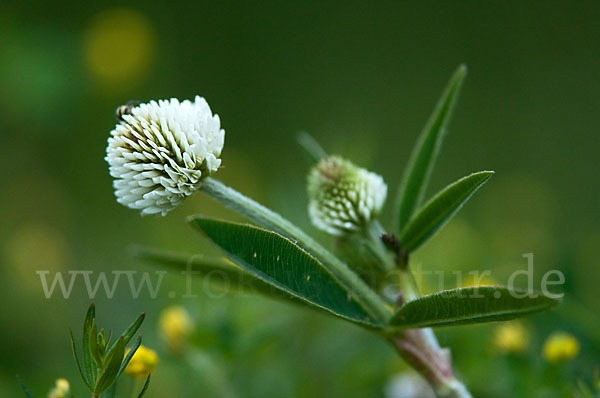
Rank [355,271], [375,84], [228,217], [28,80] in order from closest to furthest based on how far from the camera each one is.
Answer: [355,271]
[228,217]
[28,80]
[375,84]

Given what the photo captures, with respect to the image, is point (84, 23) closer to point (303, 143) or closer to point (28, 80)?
point (28, 80)

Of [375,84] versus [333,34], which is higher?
[333,34]

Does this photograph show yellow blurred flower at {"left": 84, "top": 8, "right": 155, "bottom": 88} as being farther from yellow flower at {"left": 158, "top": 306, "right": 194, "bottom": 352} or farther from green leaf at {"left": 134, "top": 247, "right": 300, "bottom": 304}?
green leaf at {"left": 134, "top": 247, "right": 300, "bottom": 304}

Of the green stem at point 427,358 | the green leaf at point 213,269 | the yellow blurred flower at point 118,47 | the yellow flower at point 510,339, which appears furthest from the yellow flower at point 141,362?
the yellow blurred flower at point 118,47


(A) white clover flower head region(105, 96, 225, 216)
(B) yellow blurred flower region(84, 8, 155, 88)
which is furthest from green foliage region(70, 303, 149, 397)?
(B) yellow blurred flower region(84, 8, 155, 88)

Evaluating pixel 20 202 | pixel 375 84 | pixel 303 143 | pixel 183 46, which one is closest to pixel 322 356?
pixel 303 143

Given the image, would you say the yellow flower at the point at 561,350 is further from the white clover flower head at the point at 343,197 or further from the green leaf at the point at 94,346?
the green leaf at the point at 94,346
